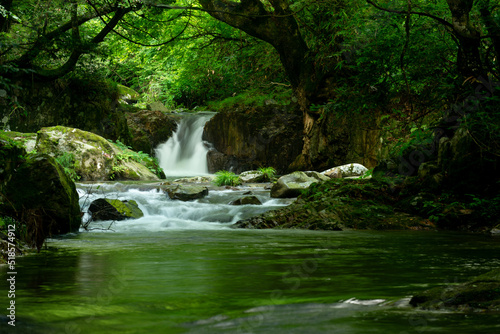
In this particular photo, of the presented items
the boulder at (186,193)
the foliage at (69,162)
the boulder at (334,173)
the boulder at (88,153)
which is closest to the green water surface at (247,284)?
the boulder at (186,193)

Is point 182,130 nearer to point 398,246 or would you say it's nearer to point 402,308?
point 398,246

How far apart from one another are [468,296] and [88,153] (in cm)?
1443

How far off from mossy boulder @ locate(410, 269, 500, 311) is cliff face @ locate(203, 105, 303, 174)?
17.0m

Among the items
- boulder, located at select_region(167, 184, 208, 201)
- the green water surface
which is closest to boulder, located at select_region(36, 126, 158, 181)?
boulder, located at select_region(167, 184, 208, 201)

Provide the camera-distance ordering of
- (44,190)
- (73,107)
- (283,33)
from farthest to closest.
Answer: (73,107), (283,33), (44,190)

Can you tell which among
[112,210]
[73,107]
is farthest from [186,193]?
[73,107]

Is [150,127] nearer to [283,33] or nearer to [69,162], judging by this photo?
[69,162]

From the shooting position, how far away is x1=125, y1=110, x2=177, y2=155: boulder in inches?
870

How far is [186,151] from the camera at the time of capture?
73.4 feet

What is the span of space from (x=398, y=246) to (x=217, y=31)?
34.7 feet

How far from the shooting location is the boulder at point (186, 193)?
12.0 m

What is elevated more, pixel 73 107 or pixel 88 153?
pixel 73 107

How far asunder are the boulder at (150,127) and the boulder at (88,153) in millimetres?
5515

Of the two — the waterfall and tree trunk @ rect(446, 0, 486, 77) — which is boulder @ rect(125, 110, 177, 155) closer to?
the waterfall
